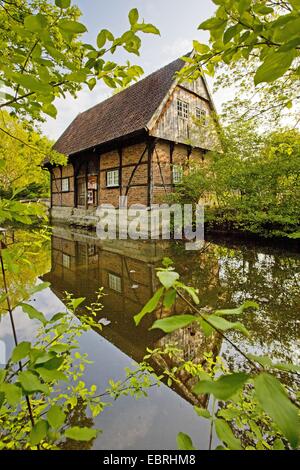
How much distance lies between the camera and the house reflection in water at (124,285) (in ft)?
9.83

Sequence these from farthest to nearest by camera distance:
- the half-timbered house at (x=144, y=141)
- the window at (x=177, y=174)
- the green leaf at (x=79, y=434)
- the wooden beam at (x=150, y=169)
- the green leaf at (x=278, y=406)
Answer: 1. the window at (x=177, y=174)
2. the half-timbered house at (x=144, y=141)
3. the wooden beam at (x=150, y=169)
4. the green leaf at (x=79, y=434)
5. the green leaf at (x=278, y=406)

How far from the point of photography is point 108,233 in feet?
39.0

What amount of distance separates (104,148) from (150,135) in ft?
11.8

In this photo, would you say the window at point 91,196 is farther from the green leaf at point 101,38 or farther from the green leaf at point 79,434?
the green leaf at point 79,434

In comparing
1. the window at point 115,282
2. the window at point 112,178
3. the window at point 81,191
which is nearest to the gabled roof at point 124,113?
the window at point 112,178

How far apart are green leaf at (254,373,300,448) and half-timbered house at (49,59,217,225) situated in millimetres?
10451

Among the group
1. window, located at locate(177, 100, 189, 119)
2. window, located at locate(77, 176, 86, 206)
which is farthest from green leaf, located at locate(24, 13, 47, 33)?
window, located at locate(77, 176, 86, 206)

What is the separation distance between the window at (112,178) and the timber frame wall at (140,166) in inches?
6.6

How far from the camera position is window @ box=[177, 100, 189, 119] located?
466 inches

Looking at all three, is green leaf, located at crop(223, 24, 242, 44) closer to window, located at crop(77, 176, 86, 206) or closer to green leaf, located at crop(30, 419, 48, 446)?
green leaf, located at crop(30, 419, 48, 446)

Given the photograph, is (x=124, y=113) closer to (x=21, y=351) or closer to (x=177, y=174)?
(x=177, y=174)

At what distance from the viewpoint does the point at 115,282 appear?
525 centimetres

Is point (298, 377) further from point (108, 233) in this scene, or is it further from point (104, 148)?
point (104, 148)
